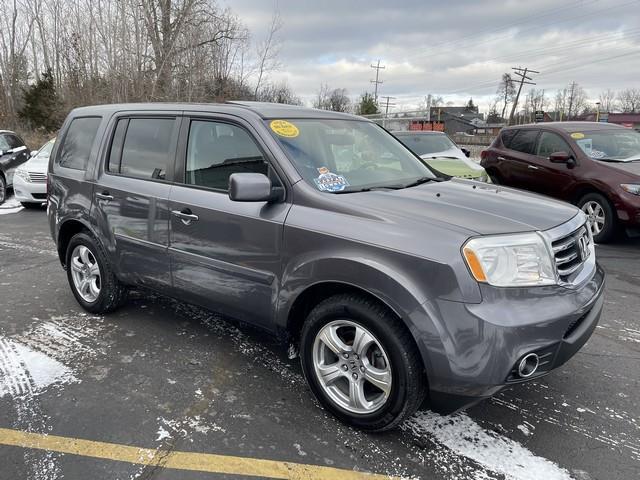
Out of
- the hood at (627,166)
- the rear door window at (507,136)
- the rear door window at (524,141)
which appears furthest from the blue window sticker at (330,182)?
the rear door window at (507,136)

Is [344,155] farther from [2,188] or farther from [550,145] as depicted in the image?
[2,188]

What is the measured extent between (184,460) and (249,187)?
1.47 m

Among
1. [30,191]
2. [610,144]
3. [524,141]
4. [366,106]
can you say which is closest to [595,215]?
[610,144]

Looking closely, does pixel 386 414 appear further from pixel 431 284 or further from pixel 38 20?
pixel 38 20

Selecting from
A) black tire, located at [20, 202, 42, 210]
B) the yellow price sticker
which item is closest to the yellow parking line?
the yellow price sticker

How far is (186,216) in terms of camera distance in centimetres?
340

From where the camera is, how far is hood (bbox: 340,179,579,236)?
8.33 feet

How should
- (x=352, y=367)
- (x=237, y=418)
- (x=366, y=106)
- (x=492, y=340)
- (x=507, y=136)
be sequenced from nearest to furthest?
(x=492, y=340) → (x=352, y=367) → (x=237, y=418) → (x=507, y=136) → (x=366, y=106)

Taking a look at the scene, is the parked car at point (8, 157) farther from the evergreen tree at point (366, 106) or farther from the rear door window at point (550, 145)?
the evergreen tree at point (366, 106)

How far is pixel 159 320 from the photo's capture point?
4.36 metres

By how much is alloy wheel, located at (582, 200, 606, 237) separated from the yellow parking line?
626cm

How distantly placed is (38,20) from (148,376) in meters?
32.2

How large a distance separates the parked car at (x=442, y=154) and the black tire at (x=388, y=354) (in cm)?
598

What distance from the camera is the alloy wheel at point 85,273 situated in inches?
173
